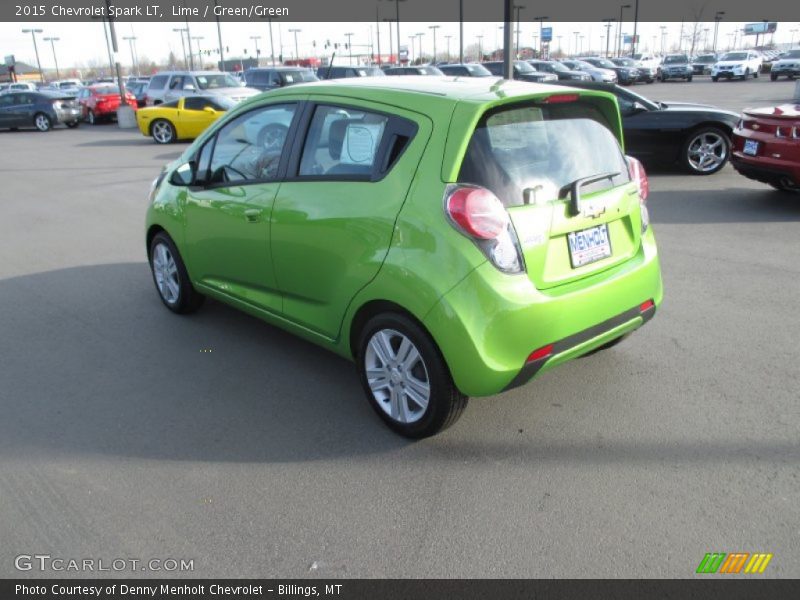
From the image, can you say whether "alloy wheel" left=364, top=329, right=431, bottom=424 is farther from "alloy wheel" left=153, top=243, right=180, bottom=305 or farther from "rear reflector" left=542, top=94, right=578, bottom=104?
"alloy wheel" left=153, top=243, right=180, bottom=305

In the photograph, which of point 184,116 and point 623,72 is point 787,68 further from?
point 184,116

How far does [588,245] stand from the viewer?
11.5 ft

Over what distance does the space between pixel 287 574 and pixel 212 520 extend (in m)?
0.51

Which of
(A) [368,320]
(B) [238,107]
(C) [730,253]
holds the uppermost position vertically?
(B) [238,107]

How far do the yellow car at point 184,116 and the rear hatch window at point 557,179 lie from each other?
16.1 m

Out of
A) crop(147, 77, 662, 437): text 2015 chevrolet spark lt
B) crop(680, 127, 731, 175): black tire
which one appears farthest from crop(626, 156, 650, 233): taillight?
crop(680, 127, 731, 175): black tire

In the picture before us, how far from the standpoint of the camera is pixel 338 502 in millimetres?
3131

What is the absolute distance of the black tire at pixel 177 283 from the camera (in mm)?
5320

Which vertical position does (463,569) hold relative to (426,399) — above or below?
below

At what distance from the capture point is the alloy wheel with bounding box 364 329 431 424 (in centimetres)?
347

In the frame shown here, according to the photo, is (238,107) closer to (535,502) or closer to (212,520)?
(212,520)

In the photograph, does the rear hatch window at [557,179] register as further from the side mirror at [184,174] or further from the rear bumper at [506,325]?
the side mirror at [184,174]

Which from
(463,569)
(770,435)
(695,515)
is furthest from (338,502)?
(770,435)

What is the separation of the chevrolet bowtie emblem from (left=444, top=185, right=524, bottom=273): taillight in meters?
0.51
